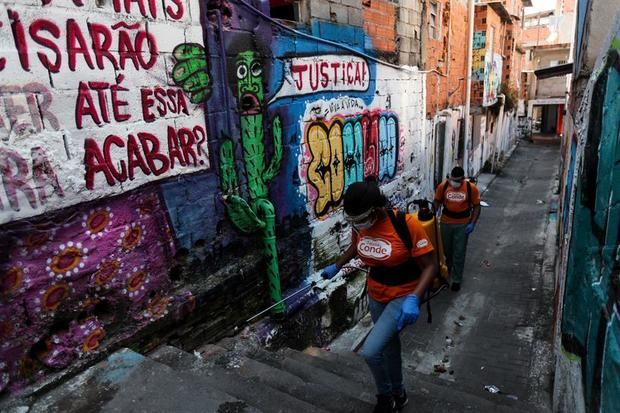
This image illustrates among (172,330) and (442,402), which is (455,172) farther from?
(172,330)

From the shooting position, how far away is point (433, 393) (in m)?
3.29

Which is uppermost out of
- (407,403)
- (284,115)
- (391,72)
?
(391,72)

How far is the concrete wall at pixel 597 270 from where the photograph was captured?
1.61 m

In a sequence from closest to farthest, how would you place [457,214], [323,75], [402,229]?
1. [402,229]
2. [323,75]
3. [457,214]

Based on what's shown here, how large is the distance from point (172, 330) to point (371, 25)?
4857 mm

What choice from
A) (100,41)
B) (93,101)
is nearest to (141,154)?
(93,101)

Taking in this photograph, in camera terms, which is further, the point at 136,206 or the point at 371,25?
the point at 371,25

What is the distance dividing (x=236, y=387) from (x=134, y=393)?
66cm

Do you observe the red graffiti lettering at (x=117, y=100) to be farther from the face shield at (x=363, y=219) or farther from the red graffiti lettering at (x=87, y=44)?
the face shield at (x=363, y=219)

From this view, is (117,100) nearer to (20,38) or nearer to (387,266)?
(20,38)

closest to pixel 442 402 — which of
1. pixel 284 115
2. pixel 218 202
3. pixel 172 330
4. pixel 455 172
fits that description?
pixel 172 330

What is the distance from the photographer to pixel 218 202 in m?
3.81

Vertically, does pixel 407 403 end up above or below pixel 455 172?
below

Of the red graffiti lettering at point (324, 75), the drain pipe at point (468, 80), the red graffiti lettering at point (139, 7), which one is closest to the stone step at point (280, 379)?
the red graffiti lettering at point (139, 7)
